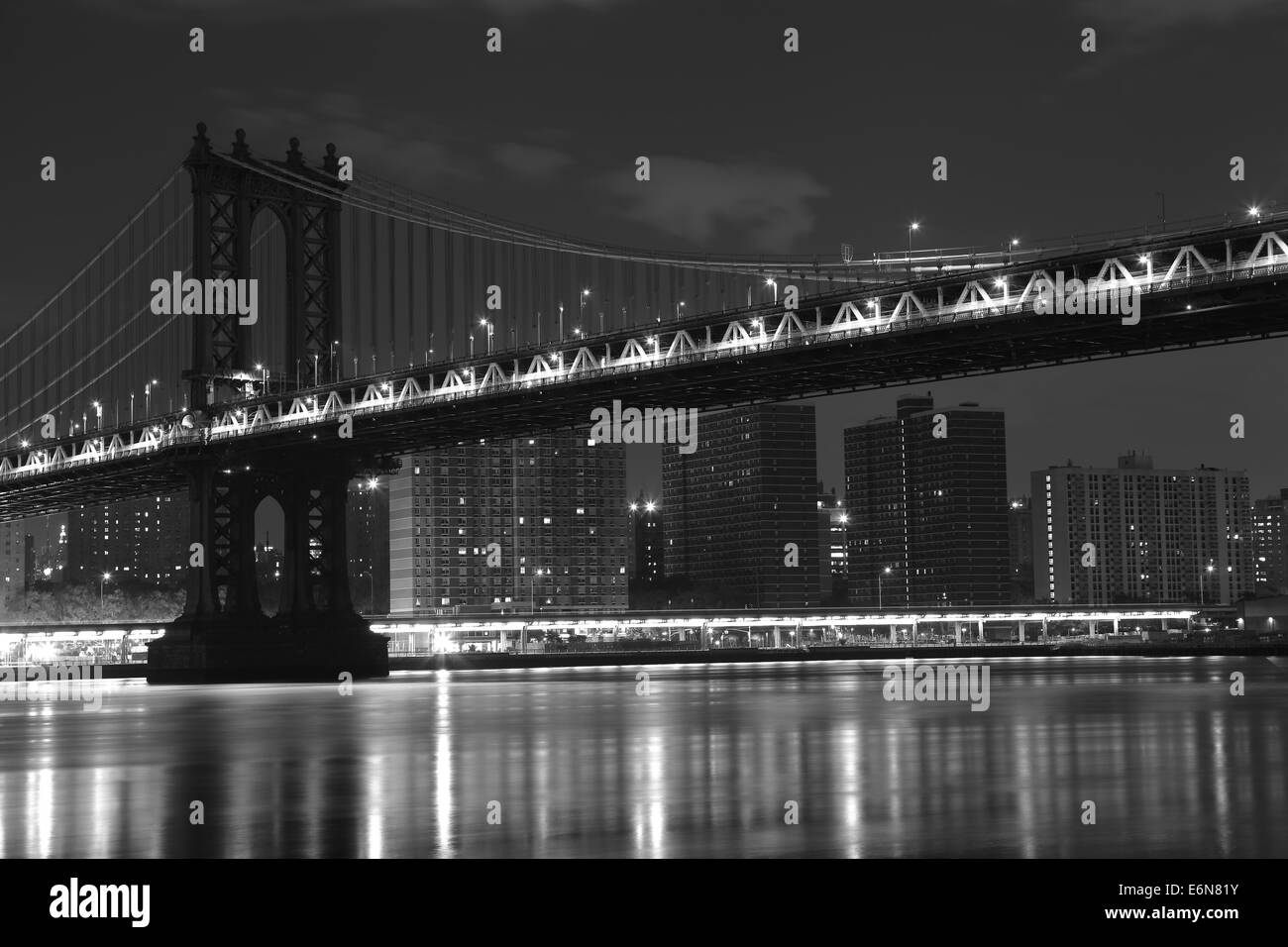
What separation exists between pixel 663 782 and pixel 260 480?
65.4 m

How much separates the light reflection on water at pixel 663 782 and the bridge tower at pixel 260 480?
37.5m

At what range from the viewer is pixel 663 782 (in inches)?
903

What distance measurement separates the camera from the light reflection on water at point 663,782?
1688cm

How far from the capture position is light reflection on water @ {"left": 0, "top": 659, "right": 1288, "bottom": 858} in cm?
1688

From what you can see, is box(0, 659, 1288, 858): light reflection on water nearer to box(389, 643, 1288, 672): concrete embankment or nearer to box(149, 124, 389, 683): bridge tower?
box(149, 124, 389, 683): bridge tower

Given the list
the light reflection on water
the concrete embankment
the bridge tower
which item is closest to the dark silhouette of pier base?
the bridge tower

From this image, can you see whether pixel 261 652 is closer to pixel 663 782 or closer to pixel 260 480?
pixel 260 480

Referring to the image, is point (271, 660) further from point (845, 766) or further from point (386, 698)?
point (845, 766)

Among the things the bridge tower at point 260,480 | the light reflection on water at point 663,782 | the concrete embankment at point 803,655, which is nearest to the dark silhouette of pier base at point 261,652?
the bridge tower at point 260,480

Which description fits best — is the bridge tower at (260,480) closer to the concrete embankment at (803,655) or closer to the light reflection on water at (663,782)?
the concrete embankment at (803,655)

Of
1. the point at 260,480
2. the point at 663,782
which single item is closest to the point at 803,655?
the point at 260,480

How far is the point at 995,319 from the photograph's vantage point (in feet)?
180

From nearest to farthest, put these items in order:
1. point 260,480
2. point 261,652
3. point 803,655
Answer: point 261,652 < point 260,480 < point 803,655
